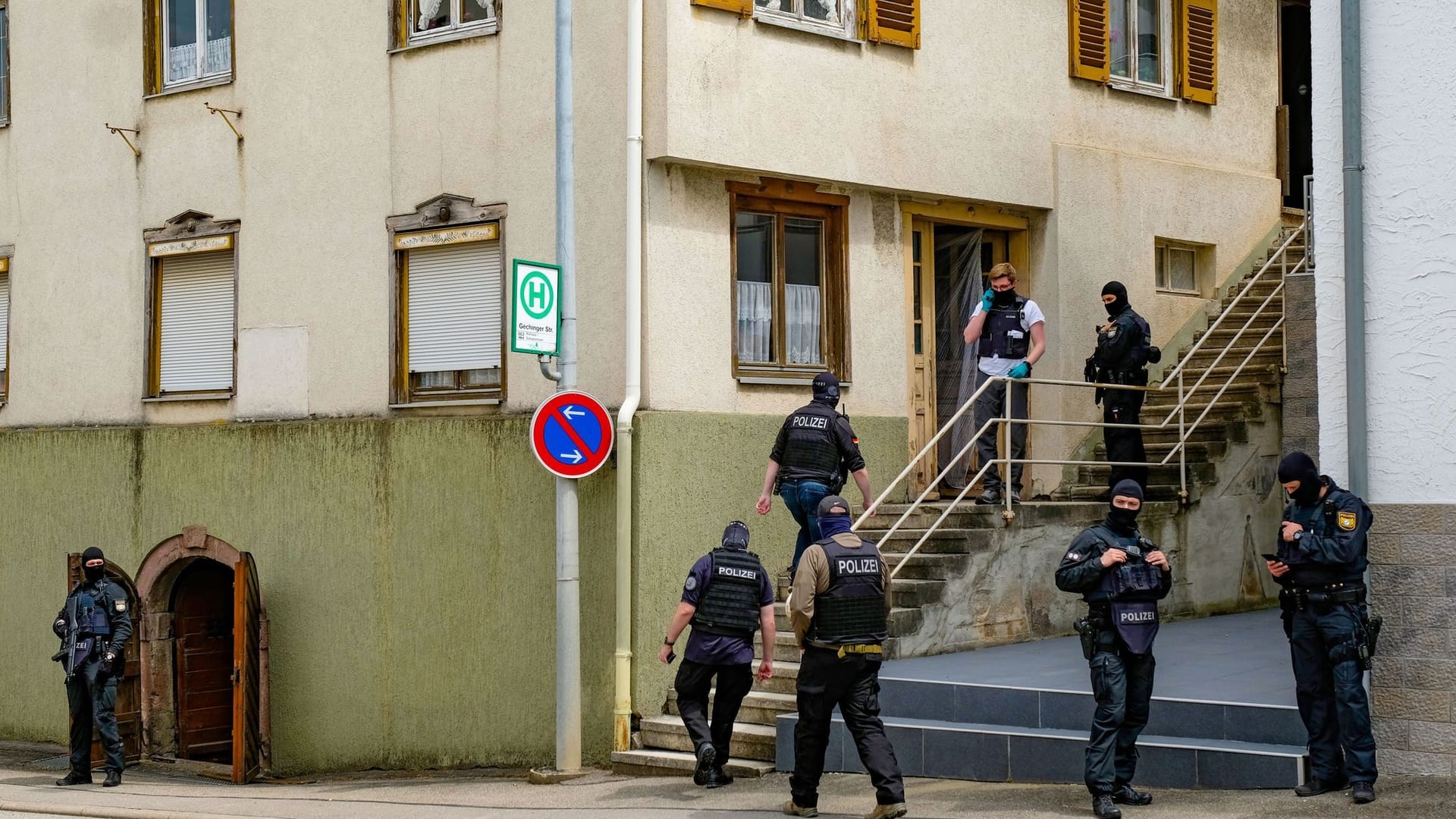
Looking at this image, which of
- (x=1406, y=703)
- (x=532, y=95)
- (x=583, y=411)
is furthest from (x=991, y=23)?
(x=1406, y=703)

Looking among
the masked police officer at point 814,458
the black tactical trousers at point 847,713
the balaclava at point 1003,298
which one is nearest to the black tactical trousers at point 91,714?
the masked police officer at point 814,458

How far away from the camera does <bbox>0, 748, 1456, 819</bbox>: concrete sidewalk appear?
9906 mm

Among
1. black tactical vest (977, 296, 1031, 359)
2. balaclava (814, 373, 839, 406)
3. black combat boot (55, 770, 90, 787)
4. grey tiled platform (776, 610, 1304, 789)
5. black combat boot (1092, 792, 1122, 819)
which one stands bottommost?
black combat boot (55, 770, 90, 787)

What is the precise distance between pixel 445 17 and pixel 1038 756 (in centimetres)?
813

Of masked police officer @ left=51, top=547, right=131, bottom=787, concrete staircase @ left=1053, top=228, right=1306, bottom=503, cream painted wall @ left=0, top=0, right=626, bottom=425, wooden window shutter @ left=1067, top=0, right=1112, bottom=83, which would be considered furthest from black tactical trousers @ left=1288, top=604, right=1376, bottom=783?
masked police officer @ left=51, top=547, right=131, bottom=787

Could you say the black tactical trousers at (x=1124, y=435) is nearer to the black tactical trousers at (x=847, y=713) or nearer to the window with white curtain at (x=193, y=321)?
the black tactical trousers at (x=847, y=713)

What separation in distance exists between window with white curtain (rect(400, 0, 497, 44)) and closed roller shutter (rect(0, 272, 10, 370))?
609cm

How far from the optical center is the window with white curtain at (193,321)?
1684 cm

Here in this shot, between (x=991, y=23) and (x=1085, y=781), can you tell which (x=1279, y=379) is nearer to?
(x=991, y=23)

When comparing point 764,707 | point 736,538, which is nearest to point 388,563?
point 764,707

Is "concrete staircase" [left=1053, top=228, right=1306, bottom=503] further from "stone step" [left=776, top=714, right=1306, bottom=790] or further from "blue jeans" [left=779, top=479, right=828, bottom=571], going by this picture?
"stone step" [left=776, top=714, right=1306, bottom=790]

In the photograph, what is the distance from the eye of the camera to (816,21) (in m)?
14.9

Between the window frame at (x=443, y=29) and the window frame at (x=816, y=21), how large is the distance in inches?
86.5

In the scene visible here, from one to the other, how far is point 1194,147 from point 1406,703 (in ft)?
29.7
